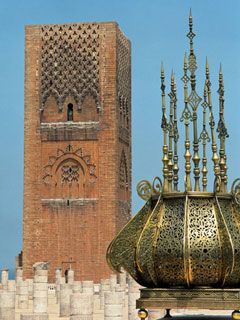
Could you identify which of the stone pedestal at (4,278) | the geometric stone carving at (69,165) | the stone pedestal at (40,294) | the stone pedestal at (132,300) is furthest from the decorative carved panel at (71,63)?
the stone pedestal at (132,300)

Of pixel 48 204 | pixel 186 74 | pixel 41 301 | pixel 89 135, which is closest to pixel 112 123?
pixel 89 135

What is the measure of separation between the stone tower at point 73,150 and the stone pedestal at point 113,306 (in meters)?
18.1

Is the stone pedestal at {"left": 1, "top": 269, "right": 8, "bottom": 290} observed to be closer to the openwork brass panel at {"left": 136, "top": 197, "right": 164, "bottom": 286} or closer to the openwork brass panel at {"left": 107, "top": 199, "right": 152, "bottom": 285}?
the openwork brass panel at {"left": 107, "top": 199, "right": 152, "bottom": 285}

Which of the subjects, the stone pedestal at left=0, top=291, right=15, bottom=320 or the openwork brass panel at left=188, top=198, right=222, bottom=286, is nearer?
the openwork brass panel at left=188, top=198, right=222, bottom=286

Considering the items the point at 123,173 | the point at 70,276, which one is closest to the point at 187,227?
the point at 70,276

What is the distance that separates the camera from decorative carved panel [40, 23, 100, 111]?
31.9 metres

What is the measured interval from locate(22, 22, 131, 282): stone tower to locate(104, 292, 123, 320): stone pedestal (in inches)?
711

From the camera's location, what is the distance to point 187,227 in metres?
3.21

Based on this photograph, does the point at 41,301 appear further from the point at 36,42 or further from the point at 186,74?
the point at 36,42

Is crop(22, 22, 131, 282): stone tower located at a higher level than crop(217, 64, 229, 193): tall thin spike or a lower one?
higher

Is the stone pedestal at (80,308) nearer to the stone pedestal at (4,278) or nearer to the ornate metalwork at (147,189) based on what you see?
the ornate metalwork at (147,189)

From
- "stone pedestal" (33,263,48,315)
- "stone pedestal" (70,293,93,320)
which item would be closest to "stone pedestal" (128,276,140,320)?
"stone pedestal" (33,263,48,315)

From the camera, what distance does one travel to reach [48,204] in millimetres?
31891

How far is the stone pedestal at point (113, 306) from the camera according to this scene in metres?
12.9
